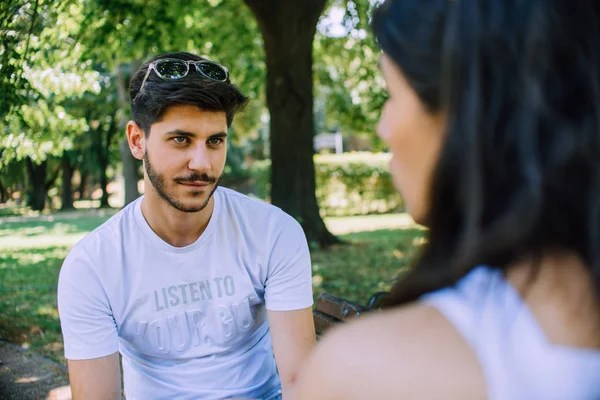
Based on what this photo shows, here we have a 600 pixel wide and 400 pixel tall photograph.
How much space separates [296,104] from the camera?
31.6ft

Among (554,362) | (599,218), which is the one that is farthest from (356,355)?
(599,218)

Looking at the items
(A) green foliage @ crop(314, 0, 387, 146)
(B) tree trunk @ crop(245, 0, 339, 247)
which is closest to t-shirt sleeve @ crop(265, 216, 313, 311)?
(B) tree trunk @ crop(245, 0, 339, 247)

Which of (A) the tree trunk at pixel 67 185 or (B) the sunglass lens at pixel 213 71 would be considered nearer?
(B) the sunglass lens at pixel 213 71

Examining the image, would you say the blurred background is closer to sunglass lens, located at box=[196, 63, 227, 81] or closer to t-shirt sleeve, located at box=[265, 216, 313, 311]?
t-shirt sleeve, located at box=[265, 216, 313, 311]

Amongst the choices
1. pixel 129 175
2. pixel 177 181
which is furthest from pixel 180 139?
pixel 129 175

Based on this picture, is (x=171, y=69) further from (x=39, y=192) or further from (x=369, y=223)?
(x=39, y=192)

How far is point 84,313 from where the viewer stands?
227cm

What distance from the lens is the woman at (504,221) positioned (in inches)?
32.3

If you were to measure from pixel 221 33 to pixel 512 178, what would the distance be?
38.8ft

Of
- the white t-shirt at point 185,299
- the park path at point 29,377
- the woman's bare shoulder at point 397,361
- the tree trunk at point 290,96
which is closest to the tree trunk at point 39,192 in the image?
the tree trunk at point 290,96

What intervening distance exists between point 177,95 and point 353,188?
725 inches

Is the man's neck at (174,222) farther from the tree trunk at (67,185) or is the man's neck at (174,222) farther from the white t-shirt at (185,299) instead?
the tree trunk at (67,185)

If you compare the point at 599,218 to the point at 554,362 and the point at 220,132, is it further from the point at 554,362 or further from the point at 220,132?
the point at 220,132

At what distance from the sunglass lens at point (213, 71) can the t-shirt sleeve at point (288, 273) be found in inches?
26.9
